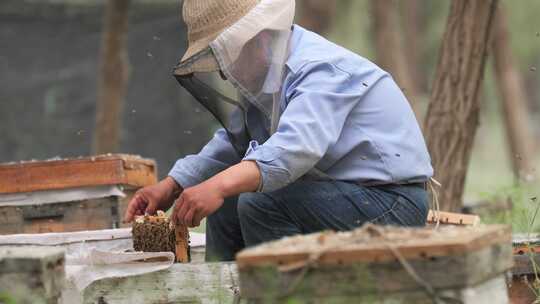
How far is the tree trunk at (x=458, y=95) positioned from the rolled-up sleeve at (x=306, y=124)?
7.68 ft

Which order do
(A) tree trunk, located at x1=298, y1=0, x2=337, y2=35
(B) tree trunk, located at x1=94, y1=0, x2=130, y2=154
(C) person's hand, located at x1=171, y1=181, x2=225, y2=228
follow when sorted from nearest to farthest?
(C) person's hand, located at x1=171, y1=181, x2=225, y2=228
(B) tree trunk, located at x1=94, y1=0, x2=130, y2=154
(A) tree trunk, located at x1=298, y1=0, x2=337, y2=35

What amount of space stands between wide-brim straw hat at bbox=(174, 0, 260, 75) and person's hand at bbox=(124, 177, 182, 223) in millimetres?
594

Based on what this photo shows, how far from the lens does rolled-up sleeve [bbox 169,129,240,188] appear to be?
4465 millimetres

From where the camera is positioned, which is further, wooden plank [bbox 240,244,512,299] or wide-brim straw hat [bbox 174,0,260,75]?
wide-brim straw hat [bbox 174,0,260,75]

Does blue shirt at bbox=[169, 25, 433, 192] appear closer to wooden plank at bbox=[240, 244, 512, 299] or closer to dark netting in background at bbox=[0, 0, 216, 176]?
wooden plank at bbox=[240, 244, 512, 299]

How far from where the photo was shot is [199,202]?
3.54 m

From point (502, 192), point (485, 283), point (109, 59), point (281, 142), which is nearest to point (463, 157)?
point (502, 192)

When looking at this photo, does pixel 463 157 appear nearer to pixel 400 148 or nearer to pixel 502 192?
pixel 502 192

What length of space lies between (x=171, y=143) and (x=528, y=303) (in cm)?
795

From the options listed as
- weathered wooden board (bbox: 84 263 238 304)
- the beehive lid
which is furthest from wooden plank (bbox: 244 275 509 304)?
weathered wooden board (bbox: 84 263 238 304)

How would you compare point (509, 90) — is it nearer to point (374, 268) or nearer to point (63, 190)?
point (63, 190)

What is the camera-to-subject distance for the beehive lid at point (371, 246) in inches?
106

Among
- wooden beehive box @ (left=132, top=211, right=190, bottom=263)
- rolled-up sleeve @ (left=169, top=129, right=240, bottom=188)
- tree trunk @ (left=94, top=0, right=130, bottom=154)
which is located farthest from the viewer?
tree trunk @ (left=94, top=0, right=130, bottom=154)

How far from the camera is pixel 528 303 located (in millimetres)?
4344
